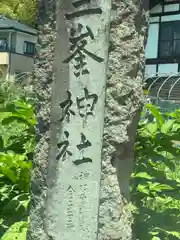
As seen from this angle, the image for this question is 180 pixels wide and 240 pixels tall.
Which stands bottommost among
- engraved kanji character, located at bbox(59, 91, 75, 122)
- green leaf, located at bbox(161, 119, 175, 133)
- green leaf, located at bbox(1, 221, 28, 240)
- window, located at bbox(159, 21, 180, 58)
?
green leaf, located at bbox(1, 221, 28, 240)

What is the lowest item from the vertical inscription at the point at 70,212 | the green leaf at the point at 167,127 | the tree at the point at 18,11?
the vertical inscription at the point at 70,212

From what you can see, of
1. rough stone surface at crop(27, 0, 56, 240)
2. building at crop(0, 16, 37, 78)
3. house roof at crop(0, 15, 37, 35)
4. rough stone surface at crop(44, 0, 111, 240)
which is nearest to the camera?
rough stone surface at crop(44, 0, 111, 240)

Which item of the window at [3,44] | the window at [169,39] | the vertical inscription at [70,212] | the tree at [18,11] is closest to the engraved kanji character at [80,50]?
the vertical inscription at [70,212]

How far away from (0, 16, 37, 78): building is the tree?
103 centimetres

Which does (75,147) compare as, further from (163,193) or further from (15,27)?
(15,27)

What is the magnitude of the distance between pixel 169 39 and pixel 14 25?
8.59 m

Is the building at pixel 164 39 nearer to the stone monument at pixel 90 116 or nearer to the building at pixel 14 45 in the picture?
the building at pixel 14 45

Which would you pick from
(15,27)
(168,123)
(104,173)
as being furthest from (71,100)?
(15,27)

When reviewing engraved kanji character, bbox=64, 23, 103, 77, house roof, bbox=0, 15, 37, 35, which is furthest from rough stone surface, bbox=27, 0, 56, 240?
house roof, bbox=0, 15, 37, 35

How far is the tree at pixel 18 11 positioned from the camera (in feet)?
82.4

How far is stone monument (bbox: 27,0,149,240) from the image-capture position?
2428 millimetres

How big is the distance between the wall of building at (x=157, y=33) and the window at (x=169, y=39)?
0.51ft

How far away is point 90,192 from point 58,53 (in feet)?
2.21

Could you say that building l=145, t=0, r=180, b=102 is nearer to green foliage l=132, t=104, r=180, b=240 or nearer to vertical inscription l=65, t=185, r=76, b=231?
green foliage l=132, t=104, r=180, b=240
